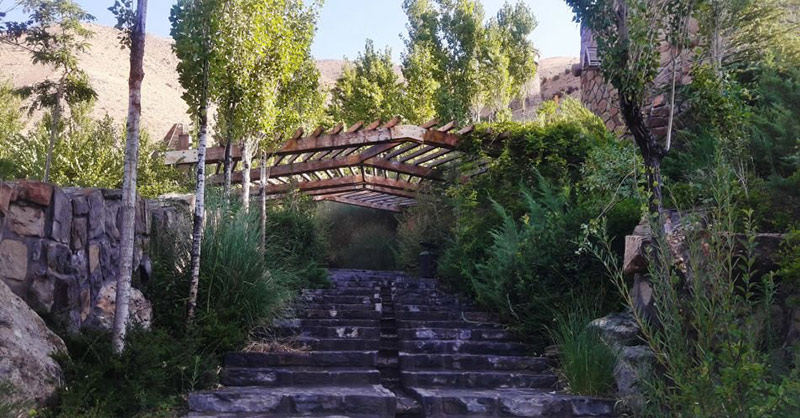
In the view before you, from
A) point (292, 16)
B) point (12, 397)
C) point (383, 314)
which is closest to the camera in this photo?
point (12, 397)

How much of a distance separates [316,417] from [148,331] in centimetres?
153

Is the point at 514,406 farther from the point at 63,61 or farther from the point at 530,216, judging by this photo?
the point at 63,61

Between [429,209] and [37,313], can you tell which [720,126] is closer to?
[37,313]

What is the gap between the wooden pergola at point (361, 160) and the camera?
12.7 metres

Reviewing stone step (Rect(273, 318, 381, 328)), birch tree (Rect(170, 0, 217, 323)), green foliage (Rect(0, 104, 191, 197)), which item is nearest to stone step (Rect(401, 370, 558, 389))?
stone step (Rect(273, 318, 381, 328))

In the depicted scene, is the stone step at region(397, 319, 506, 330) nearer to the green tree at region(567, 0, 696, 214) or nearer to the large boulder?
the green tree at region(567, 0, 696, 214)

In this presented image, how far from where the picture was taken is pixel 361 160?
566 inches

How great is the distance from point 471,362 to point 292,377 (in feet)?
6.24

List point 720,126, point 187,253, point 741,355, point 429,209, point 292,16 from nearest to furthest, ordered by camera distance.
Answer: point 741,355, point 720,126, point 187,253, point 292,16, point 429,209

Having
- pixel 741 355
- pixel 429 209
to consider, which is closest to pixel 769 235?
pixel 741 355

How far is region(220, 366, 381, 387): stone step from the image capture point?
6.30m

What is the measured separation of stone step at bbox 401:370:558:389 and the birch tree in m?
2.19

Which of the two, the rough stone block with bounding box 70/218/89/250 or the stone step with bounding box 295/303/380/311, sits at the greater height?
the rough stone block with bounding box 70/218/89/250

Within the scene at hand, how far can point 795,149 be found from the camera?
19.7 feet
